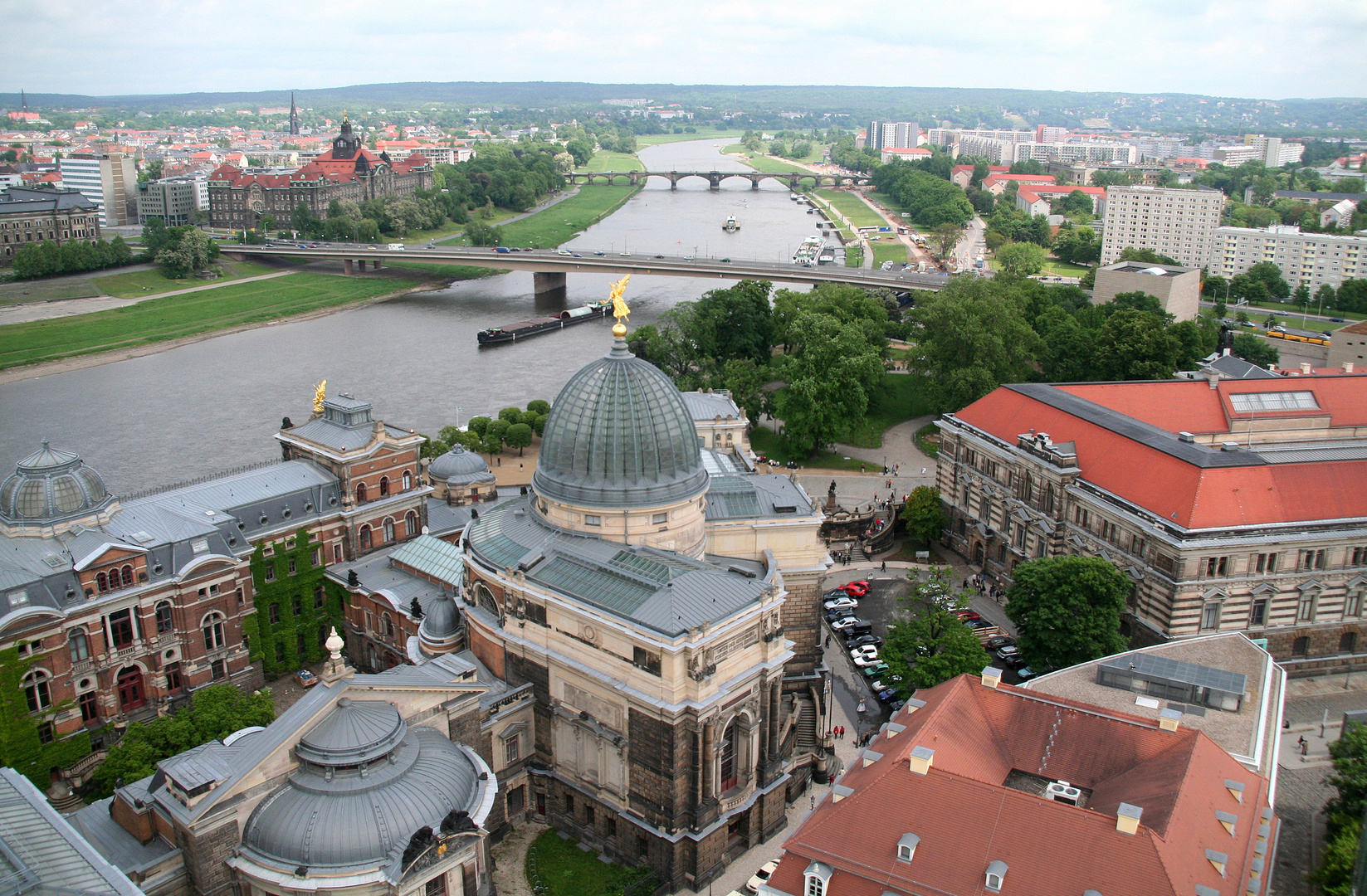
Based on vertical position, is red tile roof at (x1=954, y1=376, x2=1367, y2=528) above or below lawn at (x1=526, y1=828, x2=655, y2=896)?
above

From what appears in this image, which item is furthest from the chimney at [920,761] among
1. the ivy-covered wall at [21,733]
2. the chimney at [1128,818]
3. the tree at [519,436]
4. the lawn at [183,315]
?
the lawn at [183,315]

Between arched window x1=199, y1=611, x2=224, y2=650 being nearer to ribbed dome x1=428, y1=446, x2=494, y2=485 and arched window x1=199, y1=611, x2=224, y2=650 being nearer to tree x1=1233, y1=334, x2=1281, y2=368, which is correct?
ribbed dome x1=428, y1=446, x2=494, y2=485

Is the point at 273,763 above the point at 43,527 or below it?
below

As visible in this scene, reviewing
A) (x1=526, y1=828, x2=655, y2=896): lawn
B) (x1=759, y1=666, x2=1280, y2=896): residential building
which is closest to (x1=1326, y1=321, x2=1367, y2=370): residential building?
(x1=759, y1=666, x2=1280, y2=896): residential building

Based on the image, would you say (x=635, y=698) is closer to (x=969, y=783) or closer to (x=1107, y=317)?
(x=969, y=783)

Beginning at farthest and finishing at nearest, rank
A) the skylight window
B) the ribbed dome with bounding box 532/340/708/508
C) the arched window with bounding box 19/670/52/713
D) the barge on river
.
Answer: the barge on river, the skylight window, the arched window with bounding box 19/670/52/713, the ribbed dome with bounding box 532/340/708/508

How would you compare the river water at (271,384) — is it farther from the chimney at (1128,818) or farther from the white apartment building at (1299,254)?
the white apartment building at (1299,254)

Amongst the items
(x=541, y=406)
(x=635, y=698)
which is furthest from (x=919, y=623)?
(x=541, y=406)
